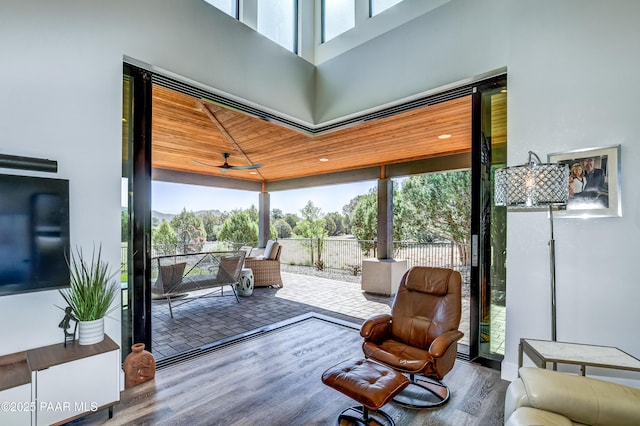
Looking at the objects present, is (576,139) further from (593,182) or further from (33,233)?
(33,233)

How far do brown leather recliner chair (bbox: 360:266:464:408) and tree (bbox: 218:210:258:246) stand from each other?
23.5ft

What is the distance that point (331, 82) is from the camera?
4.27 m

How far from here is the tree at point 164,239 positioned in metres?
7.79

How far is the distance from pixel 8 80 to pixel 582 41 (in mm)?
4222

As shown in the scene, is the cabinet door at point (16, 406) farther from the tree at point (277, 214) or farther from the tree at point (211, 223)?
the tree at point (277, 214)

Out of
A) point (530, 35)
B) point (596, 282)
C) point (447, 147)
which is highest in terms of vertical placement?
point (530, 35)

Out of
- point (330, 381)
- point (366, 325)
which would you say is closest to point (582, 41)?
point (366, 325)

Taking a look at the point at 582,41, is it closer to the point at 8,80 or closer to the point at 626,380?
the point at 626,380

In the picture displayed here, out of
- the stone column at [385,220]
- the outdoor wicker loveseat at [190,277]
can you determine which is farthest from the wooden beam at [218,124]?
the stone column at [385,220]

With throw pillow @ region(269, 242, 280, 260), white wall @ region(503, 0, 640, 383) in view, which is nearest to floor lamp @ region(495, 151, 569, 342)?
white wall @ region(503, 0, 640, 383)

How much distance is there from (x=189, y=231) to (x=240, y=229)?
1518mm

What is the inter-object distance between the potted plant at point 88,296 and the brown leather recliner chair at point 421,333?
2.01 meters

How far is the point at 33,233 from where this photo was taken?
83.9 inches

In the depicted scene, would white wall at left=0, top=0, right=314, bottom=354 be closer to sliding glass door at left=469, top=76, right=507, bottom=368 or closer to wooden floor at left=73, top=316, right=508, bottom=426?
wooden floor at left=73, top=316, right=508, bottom=426
